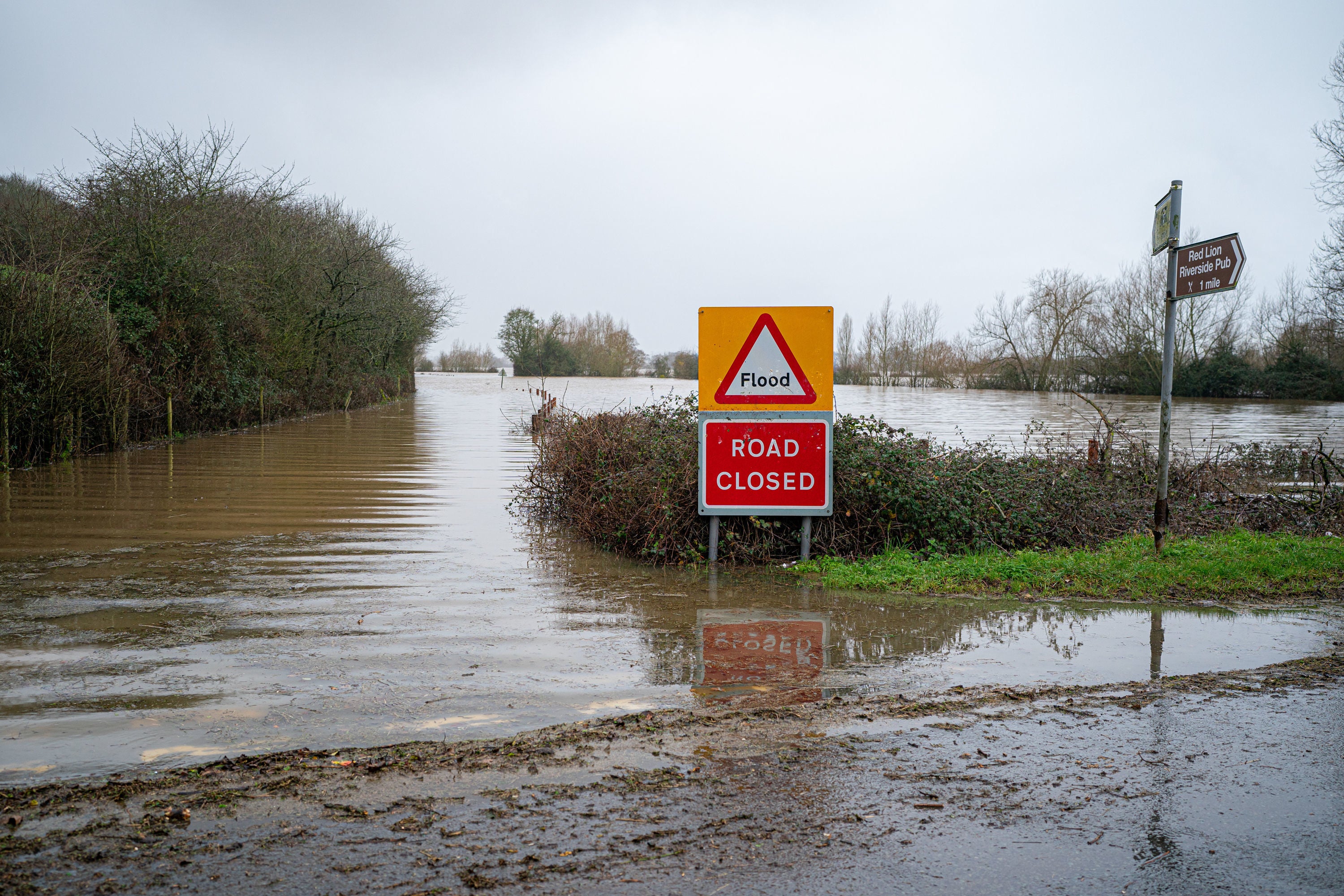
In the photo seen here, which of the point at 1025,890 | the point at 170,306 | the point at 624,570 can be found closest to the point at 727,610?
the point at 624,570

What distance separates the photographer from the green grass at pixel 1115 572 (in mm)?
7219

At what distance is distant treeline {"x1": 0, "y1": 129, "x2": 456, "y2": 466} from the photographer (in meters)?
15.5

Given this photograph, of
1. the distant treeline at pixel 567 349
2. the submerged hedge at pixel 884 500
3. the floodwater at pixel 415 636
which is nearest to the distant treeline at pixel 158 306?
the floodwater at pixel 415 636

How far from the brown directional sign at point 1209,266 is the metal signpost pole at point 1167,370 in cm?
8

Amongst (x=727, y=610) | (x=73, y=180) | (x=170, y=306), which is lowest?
(x=727, y=610)

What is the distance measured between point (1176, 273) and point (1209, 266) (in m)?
0.39

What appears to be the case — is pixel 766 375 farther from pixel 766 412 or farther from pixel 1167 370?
pixel 1167 370

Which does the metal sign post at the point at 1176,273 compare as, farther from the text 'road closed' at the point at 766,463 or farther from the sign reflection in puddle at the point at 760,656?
the sign reflection in puddle at the point at 760,656

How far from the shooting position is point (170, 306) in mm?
21656

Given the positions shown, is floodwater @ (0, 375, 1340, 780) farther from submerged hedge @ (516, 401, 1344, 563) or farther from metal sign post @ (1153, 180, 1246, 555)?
metal sign post @ (1153, 180, 1246, 555)

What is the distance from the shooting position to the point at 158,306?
2127cm

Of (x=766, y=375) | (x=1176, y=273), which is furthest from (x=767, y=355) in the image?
(x=1176, y=273)

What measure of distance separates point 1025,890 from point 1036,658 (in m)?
3.01

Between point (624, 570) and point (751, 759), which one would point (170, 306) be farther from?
point (751, 759)
